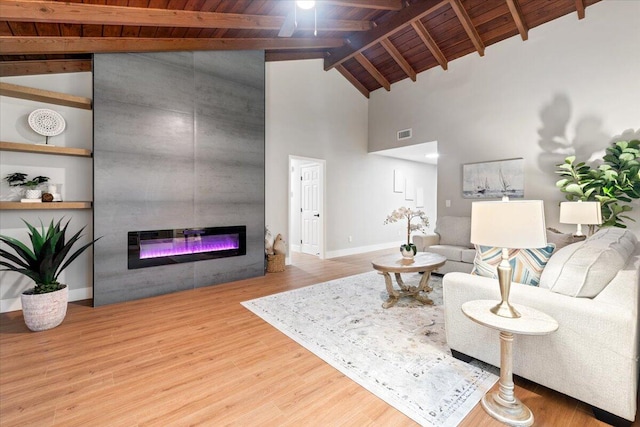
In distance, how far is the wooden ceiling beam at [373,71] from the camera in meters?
5.92

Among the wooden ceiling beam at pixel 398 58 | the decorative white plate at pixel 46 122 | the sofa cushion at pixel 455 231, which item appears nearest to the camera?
the decorative white plate at pixel 46 122

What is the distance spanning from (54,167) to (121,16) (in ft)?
6.27

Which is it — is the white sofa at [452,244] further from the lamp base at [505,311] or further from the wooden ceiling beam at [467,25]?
the wooden ceiling beam at [467,25]

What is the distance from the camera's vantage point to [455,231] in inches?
→ 191

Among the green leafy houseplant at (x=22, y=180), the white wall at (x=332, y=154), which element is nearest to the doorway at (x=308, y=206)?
the white wall at (x=332, y=154)

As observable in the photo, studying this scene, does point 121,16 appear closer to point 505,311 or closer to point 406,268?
point 406,268

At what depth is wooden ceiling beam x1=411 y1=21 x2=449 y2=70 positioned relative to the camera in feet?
15.6

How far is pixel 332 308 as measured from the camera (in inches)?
126

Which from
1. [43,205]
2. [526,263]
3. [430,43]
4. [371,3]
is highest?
[430,43]

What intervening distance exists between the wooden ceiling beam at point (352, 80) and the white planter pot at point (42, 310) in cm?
615

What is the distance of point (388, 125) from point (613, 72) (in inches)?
143

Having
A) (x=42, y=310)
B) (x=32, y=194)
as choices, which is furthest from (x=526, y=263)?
(x=32, y=194)

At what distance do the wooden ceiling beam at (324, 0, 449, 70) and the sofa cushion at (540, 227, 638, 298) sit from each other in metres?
3.91

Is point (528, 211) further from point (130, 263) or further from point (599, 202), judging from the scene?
point (130, 263)
